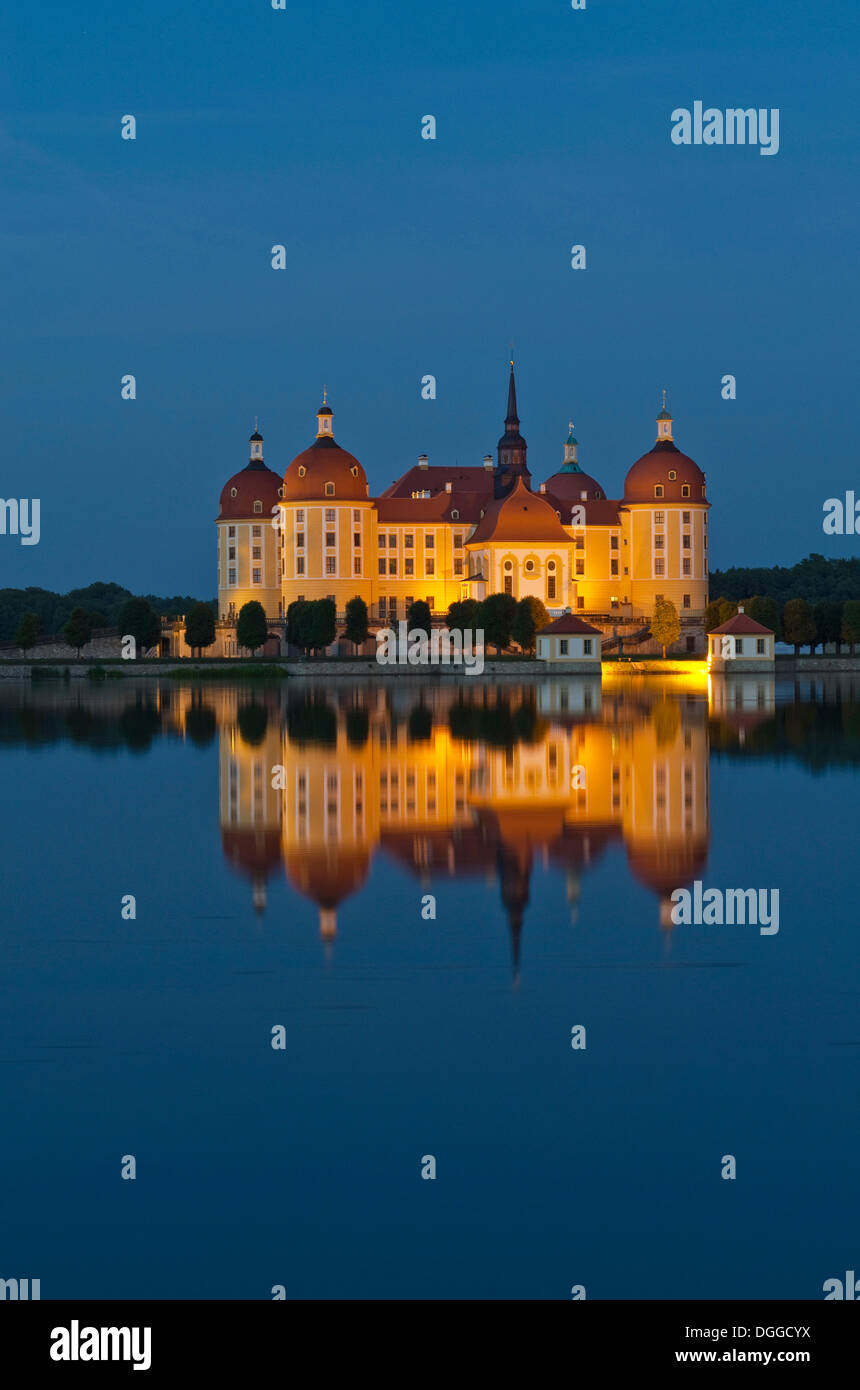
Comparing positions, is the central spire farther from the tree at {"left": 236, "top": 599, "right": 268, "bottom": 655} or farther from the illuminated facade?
the tree at {"left": 236, "top": 599, "right": 268, "bottom": 655}

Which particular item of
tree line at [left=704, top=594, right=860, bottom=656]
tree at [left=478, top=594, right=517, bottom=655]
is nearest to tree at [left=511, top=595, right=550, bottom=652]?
tree at [left=478, top=594, right=517, bottom=655]

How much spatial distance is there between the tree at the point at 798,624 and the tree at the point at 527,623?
36.3ft

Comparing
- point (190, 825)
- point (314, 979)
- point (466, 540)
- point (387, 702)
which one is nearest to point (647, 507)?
point (466, 540)

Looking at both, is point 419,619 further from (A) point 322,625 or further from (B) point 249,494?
(B) point 249,494

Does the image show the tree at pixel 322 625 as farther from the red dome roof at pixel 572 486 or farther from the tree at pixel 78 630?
the red dome roof at pixel 572 486

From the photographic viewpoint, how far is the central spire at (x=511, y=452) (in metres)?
78.2

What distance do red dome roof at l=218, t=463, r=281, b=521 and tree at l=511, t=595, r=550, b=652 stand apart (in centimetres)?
1972

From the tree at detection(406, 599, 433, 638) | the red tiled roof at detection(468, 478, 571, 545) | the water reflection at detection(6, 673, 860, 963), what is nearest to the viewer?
the water reflection at detection(6, 673, 860, 963)

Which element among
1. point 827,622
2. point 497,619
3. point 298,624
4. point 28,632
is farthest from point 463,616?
point 28,632

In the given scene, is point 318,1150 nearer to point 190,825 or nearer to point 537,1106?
point 537,1106

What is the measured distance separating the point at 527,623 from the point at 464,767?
4075 cm

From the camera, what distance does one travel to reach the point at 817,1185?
6.11m

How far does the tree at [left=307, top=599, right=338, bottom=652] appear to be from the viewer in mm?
63344
